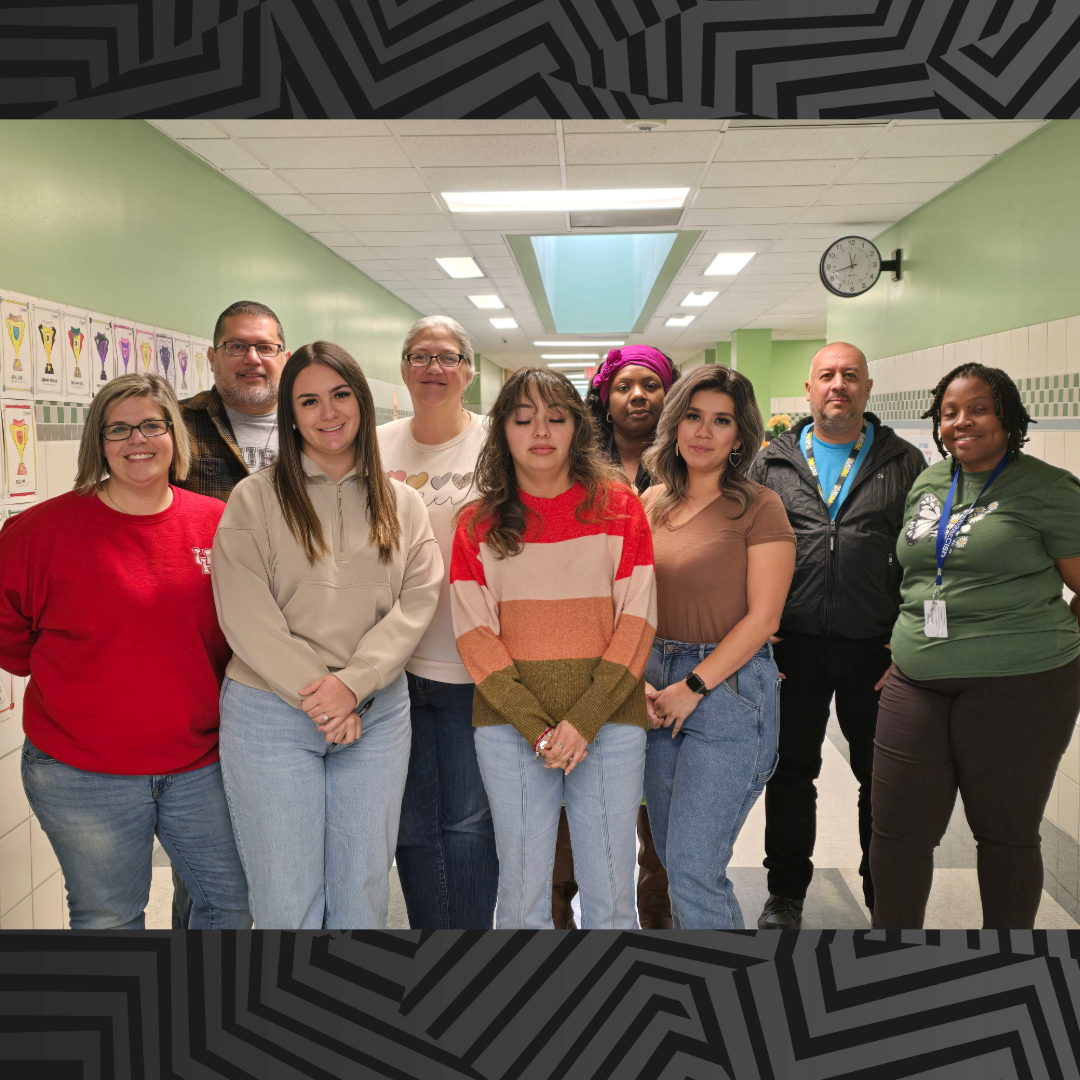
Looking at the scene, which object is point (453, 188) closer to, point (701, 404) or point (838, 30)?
point (701, 404)

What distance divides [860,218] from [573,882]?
14.8 feet

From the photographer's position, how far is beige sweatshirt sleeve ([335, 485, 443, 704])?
148 centimetres

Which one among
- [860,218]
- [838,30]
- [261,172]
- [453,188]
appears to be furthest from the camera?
[860,218]

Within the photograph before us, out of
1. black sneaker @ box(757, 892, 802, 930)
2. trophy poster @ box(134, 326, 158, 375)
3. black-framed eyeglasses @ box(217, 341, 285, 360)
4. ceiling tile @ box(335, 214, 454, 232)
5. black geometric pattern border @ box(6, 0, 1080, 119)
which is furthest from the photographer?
ceiling tile @ box(335, 214, 454, 232)

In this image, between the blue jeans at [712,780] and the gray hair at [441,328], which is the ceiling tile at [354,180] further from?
the blue jeans at [712,780]

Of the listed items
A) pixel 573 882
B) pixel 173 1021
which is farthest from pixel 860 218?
pixel 173 1021

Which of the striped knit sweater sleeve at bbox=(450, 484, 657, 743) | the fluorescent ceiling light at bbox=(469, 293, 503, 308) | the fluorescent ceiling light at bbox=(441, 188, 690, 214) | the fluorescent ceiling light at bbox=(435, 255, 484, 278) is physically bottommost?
the striped knit sweater sleeve at bbox=(450, 484, 657, 743)

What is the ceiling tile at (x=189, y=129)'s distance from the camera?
129 inches

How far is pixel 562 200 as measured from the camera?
4.68m

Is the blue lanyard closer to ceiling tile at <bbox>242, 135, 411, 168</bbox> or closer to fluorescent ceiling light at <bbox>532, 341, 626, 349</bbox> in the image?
ceiling tile at <bbox>242, 135, 411, 168</bbox>

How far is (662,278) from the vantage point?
285 inches

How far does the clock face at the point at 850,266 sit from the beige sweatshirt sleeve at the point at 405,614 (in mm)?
4424

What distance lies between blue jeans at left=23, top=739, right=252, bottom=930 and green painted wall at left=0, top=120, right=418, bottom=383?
1467mm

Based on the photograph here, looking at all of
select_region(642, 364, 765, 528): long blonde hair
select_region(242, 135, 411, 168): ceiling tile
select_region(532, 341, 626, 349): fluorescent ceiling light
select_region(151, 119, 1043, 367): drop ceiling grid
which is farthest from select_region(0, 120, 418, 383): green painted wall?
select_region(532, 341, 626, 349): fluorescent ceiling light
